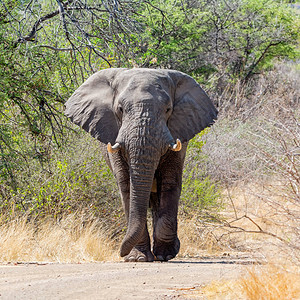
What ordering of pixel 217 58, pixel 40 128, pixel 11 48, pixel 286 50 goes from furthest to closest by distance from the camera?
1. pixel 286 50
2. pixel 217 58
3. pixel 40 128
4. pixel 11 48

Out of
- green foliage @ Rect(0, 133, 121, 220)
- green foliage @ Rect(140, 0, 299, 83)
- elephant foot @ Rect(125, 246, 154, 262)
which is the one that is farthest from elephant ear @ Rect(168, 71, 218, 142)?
green foliage @ Rect(140, 0, 299, 83)

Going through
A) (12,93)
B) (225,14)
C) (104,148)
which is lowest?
(225,14)

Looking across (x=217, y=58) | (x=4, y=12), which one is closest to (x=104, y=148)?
(x=4, y=12)

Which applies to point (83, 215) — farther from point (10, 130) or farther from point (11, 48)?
point (11, 48)

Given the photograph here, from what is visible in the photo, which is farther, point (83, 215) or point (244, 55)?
point (244, 55)

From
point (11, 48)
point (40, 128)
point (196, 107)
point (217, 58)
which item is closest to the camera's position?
point (196, 107)

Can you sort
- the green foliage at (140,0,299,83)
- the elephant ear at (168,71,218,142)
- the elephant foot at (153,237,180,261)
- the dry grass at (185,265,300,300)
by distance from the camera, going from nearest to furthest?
the dry grass at (185,265,300,300), the elephant foot at (153,237,180,261), the elephant ear at (168,71,218,142), the green foliage at (140,0,299,83)

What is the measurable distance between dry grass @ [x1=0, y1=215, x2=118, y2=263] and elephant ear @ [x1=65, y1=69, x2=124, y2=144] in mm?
1433

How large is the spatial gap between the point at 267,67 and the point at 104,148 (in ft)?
56.0

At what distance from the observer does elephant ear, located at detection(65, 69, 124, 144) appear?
800 cm

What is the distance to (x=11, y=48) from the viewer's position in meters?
9.22

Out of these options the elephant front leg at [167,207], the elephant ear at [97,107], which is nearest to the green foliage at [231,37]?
the elephant ear at [97,107]

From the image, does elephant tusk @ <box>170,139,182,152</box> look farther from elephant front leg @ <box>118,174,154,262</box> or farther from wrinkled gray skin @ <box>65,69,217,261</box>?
elephant front leg @ <box>118,174,154,262</box>

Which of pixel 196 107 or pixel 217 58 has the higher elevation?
pixel 196 107
